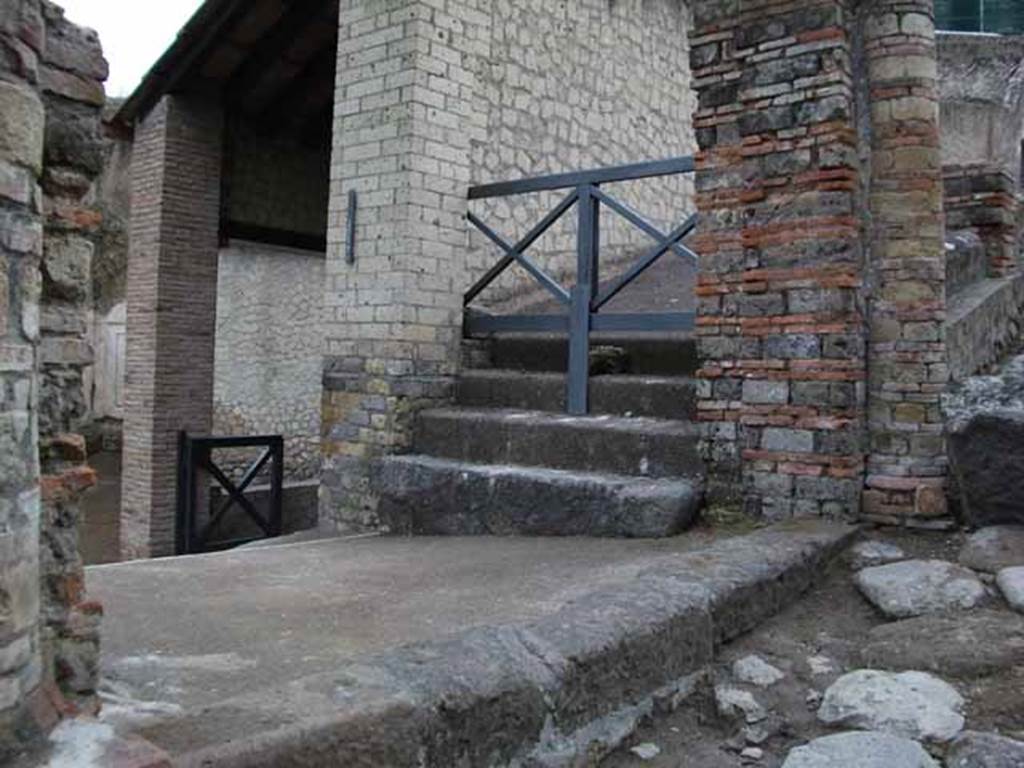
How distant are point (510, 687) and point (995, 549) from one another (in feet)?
8.19

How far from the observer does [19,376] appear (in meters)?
1.69

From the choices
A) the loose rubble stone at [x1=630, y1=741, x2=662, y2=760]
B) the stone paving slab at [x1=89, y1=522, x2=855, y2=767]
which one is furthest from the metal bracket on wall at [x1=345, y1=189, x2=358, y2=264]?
the loose rubble stone at [x1=630, y1=741, x2=662, y2=760]

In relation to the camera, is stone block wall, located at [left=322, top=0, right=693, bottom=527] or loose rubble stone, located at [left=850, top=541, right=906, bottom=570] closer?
loose rubble stone, located at [left=850, top=541, right=906, bottom=570]

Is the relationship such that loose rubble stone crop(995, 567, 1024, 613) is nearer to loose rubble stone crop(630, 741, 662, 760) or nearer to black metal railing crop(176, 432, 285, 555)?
loose rubble stone crop(630, 741, 662, 760)

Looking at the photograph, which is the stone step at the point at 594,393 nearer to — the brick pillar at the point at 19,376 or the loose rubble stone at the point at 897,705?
the loose rubble stone at the point at 897,705

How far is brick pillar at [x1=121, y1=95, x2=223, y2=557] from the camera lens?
9.09m

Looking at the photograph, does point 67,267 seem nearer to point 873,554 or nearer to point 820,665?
point 820,665

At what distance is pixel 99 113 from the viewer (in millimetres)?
2062

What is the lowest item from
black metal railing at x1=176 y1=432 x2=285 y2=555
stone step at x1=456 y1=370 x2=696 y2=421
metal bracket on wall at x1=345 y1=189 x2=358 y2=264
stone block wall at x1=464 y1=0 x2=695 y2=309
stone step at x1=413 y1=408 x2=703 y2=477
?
black metal railing at x1=176 y1=432 x2=285 y2=555

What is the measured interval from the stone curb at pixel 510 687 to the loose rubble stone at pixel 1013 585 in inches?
31.1

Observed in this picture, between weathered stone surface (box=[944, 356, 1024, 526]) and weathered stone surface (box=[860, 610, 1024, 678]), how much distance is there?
2.69ft

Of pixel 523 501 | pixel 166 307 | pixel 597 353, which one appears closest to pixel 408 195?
pixel 597 353

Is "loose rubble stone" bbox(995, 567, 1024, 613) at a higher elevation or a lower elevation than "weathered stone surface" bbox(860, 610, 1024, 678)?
higher

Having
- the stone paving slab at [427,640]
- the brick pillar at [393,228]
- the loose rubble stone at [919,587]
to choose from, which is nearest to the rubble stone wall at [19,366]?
the stone paving slab at [427,640]
